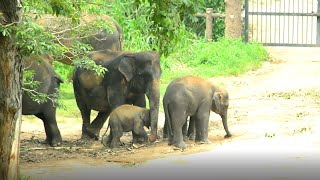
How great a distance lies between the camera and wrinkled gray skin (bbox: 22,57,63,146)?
45.9 feet

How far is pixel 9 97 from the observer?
35.7 feet

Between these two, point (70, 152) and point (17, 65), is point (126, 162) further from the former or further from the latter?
point (17, 65)

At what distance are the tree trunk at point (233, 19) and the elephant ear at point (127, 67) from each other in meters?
12.7

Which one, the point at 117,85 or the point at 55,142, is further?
the point at 117,85

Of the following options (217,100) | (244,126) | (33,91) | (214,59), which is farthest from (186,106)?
(214,59)

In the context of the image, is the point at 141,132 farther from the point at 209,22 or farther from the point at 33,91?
the point at 209,22

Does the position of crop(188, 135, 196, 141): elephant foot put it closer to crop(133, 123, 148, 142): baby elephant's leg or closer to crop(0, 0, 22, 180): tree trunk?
crop(133, 123, 148, 142): baby elephant's leg

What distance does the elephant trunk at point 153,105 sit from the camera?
46.2 ft

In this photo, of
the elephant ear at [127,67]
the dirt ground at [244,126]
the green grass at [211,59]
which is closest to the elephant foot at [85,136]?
the dirt ground at [244,126]

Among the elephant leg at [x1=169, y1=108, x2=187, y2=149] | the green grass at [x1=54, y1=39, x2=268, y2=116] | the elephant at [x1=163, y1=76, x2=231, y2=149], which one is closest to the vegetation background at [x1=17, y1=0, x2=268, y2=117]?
the green grass at [x1=54, y1=39, x2=268, y2=116]

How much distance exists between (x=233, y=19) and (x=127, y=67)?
505 inches

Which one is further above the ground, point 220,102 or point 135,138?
point 220,102

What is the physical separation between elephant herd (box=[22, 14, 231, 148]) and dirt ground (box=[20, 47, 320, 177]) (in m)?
0.25

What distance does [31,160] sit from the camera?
13133 millimetres
